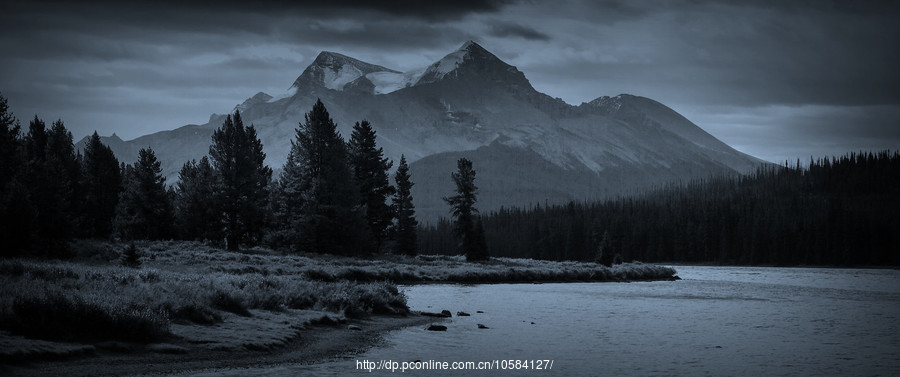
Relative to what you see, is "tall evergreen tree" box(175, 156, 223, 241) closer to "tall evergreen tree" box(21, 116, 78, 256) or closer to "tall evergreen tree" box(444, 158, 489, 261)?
"tall evergreen tree" box(21, 116, 78, 256)

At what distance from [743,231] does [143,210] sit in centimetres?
13619

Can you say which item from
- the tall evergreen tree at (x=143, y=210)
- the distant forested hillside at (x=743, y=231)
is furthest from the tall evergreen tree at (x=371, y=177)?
the distant forested hillside at (x=743, y=231)

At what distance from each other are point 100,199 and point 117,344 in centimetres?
6822

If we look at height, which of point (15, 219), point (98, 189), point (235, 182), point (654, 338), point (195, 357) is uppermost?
point (235, 182)

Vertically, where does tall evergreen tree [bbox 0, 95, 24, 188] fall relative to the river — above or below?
above

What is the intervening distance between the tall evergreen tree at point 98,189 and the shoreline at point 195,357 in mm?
59196

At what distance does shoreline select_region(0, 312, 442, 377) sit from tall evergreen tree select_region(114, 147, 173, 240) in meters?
52.7

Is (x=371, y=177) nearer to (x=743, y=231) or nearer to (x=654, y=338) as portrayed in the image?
(x=654, y=338)

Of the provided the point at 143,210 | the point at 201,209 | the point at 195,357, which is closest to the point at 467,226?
the point at 201,209

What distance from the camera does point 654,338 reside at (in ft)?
87.7

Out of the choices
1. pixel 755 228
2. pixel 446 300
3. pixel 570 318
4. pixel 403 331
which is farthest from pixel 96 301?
pixel 755 228

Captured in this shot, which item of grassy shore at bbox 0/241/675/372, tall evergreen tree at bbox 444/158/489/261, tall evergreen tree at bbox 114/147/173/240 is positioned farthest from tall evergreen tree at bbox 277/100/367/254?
grassy shore at bbox 0/241/675/372

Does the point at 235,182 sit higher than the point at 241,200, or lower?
higher

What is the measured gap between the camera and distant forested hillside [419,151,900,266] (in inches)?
5610
